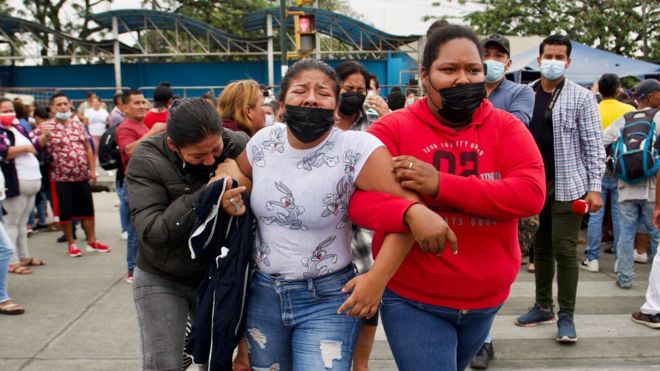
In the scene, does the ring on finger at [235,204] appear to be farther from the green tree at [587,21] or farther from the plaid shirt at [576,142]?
the green tree at [587,21]

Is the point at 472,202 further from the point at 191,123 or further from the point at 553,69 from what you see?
the point at 553,69

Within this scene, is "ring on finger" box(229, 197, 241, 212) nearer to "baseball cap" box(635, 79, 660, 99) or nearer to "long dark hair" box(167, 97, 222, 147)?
"long dark hair" box(167, 97, 222, 147)

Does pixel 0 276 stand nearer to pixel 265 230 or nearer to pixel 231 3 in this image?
pixel 265 230

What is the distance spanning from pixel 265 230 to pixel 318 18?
72.7 feet

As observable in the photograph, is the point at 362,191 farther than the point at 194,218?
No

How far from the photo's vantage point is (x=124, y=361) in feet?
13.7

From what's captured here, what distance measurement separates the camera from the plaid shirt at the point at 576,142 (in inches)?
161

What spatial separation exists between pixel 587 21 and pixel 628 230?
21096mm

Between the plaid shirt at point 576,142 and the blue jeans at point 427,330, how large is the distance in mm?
2127

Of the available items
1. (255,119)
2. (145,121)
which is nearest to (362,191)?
(255,119)

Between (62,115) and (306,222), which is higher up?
(62,115)

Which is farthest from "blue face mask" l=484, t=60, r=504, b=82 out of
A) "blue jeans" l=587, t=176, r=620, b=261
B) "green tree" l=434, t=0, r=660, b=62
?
"green tree" l=434, t=0, r=660, b=62

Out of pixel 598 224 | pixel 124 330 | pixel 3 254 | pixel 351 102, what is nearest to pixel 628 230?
pixel 598 224

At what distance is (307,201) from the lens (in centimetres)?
230
